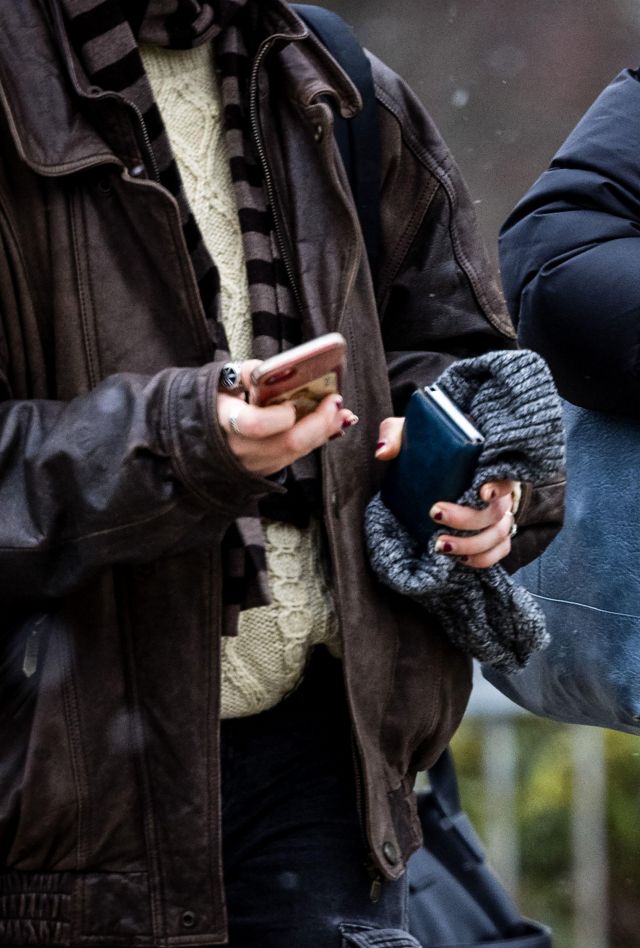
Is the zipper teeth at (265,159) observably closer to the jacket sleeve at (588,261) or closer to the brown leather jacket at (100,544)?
the brown leather jacket at (100,544)

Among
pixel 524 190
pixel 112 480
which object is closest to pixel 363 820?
pixel 112 480

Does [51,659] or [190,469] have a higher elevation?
[190,469]

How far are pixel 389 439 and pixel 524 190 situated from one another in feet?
24.1

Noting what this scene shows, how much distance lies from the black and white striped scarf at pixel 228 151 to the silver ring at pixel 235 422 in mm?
278

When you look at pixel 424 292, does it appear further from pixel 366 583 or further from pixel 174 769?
pixel 174 769

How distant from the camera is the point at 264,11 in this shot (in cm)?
239

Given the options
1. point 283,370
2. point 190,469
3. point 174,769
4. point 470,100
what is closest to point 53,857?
point 174,769

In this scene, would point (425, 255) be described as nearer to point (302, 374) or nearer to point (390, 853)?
point (302, 374)

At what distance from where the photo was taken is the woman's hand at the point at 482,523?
7.20 ft

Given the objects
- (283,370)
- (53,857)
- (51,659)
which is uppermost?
(283,370)

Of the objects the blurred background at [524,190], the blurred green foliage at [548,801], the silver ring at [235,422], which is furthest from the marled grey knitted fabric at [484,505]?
the blurred green foliage at [548,801]

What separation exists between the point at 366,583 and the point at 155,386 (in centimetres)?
49

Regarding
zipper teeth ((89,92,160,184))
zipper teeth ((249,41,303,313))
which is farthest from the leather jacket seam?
zipper teeth ((89,92,160,184))

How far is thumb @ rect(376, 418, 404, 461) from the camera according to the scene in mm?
2305
